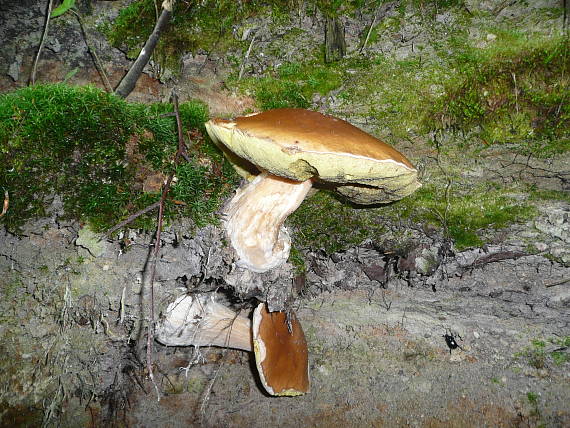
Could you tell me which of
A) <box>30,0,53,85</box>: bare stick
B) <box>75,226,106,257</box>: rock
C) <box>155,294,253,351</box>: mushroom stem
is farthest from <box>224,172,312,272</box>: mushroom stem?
<box>30,0,53,85</box>: bare stick

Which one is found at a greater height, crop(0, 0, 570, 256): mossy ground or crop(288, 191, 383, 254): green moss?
crop(0, 0, 570, 256): mossy ground

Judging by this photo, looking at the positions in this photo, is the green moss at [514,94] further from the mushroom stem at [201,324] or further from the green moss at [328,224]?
the mushroom stem at [201,324]

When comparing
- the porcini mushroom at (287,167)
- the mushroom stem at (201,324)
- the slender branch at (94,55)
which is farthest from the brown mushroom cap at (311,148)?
the slender branch at (94,55)

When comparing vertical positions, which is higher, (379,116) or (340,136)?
(340,136)

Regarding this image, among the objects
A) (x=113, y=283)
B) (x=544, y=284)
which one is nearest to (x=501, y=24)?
(x=544, y=284)

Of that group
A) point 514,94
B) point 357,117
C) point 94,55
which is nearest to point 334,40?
point 357,117

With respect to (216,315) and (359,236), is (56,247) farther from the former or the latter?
(359,236)

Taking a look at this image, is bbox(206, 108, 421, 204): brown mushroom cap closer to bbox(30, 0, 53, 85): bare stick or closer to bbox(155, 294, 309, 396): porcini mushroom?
bbox(155, 294, 309, 396): porcini mushroom
